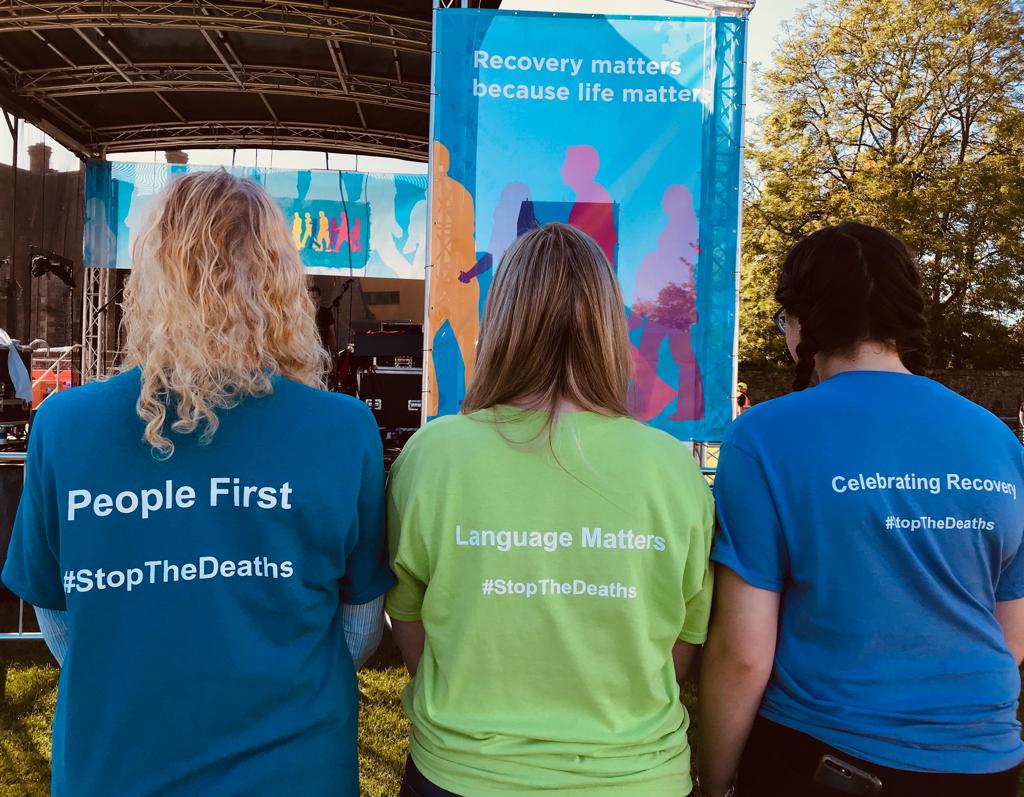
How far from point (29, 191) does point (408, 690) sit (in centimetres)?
1149

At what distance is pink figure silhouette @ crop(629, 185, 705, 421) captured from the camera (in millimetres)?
3871

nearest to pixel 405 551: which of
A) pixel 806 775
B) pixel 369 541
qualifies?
pixel 369 541

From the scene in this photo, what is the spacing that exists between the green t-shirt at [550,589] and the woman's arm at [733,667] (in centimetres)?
15

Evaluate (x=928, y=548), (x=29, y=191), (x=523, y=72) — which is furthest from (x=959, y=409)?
(x=29, y=191)

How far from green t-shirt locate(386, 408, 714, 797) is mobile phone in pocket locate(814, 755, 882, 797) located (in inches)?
8.5

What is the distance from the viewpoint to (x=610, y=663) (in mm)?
1168

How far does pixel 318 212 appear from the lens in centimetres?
1115

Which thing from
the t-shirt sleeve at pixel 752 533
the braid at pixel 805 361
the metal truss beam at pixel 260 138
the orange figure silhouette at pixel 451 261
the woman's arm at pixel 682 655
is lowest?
the woman's arm at pixel 682 655

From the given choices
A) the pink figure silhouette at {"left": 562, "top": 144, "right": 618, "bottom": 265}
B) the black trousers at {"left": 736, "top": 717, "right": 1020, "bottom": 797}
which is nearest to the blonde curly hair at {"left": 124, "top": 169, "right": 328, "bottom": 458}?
the black trousers at {"left": 736, "top": 717, "right": 1020, "bottom": 797}

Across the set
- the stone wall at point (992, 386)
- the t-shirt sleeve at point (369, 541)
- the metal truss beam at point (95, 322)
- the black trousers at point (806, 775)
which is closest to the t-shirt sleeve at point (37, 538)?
the t-shirt sleeve at point (369, 541)

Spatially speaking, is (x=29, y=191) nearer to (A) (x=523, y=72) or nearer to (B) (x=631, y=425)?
(A) (x=523, y=72)

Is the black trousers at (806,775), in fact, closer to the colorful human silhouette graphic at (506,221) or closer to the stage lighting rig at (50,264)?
the colorful human silhouette graphic at (506,221)

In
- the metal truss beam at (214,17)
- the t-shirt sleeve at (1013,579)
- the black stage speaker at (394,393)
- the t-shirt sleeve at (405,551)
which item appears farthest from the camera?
the black stage speaker at (394,393)

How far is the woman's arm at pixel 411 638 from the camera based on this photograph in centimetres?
135
